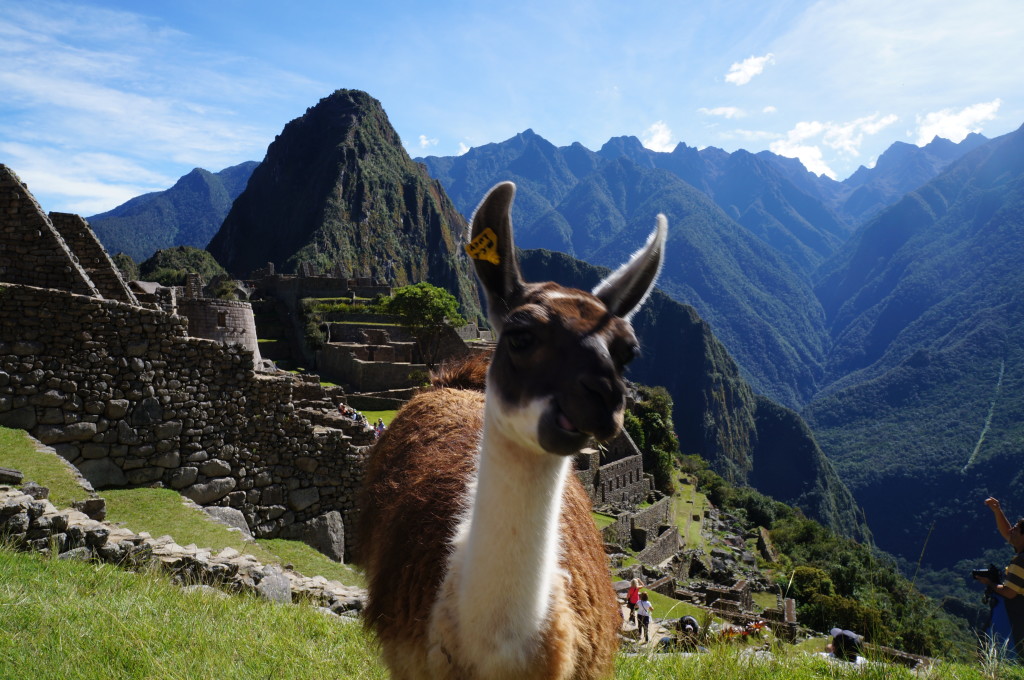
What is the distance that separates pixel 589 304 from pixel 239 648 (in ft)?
10.9

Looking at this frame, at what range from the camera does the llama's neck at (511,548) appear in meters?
2.06

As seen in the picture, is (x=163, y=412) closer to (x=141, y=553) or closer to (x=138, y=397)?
(x=138, y=397)

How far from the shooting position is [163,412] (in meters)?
8.35

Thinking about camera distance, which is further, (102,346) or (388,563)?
(102,346)

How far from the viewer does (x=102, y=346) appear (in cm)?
786

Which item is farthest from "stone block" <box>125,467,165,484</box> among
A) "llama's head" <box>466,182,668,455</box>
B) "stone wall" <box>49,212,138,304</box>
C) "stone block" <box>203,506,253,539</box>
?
"llama's head" <box>466,182,668,455</box>

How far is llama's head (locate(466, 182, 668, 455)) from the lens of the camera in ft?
5.94

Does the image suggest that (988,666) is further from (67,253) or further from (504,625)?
(67,253)

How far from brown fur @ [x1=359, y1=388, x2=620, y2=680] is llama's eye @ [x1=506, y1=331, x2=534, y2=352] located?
106cm

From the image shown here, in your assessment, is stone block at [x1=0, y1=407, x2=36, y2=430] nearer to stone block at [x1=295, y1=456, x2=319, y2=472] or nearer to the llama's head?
stone block at [x1=295, y1=456, x2=319, y2=472]

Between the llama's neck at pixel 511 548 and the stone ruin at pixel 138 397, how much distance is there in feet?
26.3

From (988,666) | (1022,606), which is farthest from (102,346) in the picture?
(1022,606)

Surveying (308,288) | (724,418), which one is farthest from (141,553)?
(724,418)

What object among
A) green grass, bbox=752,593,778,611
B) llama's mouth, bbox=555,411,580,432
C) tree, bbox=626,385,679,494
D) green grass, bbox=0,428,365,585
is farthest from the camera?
tree, bbox=626,385,679,494
